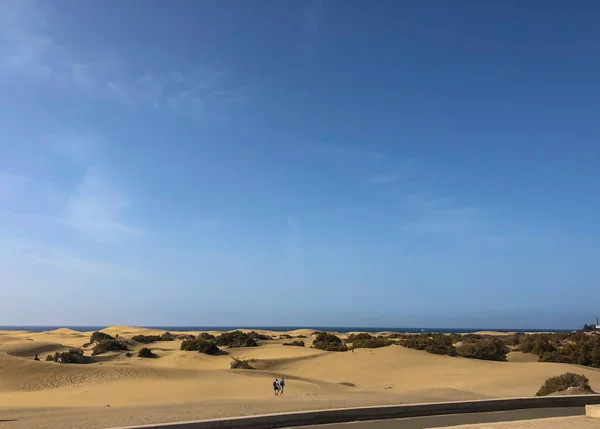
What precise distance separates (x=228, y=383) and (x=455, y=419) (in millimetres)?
15073

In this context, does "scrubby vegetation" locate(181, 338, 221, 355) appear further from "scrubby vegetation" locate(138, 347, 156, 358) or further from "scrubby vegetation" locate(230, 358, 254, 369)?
"scrubby vegetation" locate(230, 358, 254, 369)

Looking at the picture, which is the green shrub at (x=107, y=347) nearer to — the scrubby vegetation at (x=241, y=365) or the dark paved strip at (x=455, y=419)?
the scrubby vegetation at (x=241, y=365)

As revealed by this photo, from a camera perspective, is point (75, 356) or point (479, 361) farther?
point (479, 361)

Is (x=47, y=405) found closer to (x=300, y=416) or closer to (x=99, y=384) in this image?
(x=99, y=384)

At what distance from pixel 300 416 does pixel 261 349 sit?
33257mm

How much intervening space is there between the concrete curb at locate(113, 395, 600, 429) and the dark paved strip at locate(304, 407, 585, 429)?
1.33 feet

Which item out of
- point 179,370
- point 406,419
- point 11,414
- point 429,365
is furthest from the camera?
point 429,365

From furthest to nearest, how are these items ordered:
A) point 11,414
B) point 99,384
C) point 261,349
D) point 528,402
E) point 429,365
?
point 261,349
point 429,365
point 99,384
point 528,402
point 11,414

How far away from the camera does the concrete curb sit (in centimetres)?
1211

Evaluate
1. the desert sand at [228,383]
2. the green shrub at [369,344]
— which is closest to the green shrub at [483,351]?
the desert sand at [228,383]

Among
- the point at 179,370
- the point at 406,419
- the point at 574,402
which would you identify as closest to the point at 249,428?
the point at 406,419

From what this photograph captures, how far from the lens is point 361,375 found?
3384 cm

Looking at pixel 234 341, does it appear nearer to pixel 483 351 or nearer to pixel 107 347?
pixel 107 347

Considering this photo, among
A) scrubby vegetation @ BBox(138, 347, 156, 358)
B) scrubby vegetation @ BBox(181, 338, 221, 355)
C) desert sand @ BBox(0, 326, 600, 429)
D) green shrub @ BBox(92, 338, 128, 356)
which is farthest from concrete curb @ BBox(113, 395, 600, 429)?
green shrub @ BBox(92, 338, 128, 356)
